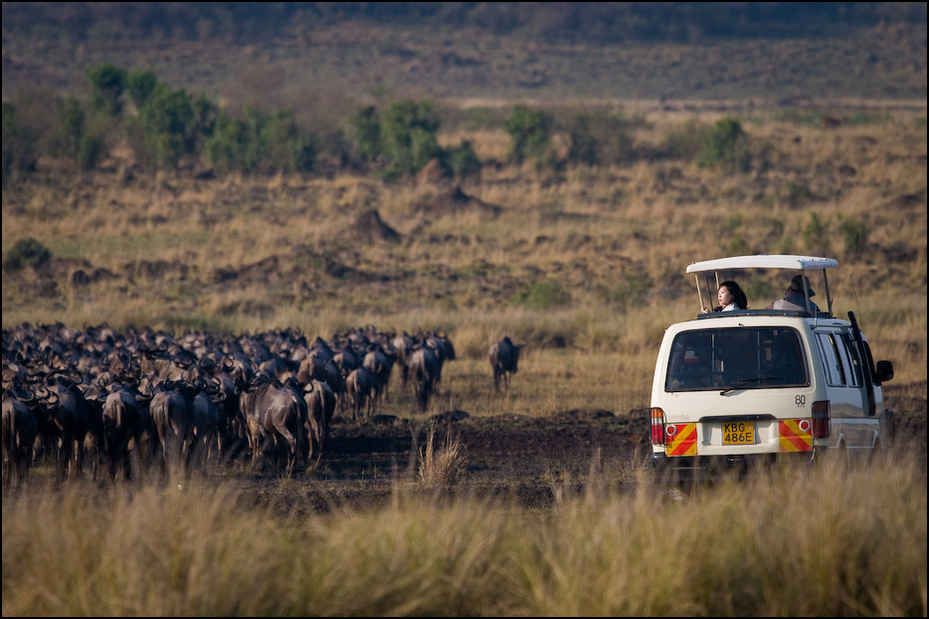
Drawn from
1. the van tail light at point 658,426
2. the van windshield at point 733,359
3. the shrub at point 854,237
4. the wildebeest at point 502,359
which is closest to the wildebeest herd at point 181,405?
the wildebeest at point 502,359

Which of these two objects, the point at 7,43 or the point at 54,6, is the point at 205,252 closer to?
the point at 7,43

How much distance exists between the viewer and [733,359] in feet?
27.8

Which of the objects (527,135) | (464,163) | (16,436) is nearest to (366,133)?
(464,163)

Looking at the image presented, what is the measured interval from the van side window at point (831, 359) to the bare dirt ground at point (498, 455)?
94 cm

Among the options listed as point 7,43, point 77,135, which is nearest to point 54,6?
point 7,43

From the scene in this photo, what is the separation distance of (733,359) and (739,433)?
1.90 ft

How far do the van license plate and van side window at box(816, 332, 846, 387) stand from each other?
727 mm

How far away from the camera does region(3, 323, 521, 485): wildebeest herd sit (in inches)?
454

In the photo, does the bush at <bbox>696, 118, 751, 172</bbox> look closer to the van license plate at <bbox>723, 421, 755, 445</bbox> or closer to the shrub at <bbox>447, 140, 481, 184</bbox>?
the shrub at <bbox>447, 140, 481, 184</bbox>

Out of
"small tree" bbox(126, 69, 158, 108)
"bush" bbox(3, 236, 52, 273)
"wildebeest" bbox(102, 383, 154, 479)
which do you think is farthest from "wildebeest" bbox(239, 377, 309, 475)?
"small tree" bbox(126, 69, 158, 108)

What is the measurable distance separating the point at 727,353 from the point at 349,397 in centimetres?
1007

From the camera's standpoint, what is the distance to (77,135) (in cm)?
4869

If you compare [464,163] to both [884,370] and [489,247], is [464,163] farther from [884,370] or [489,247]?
[884,370]

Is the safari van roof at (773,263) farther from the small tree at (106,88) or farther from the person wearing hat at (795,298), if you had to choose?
the small tree at (106,88)
